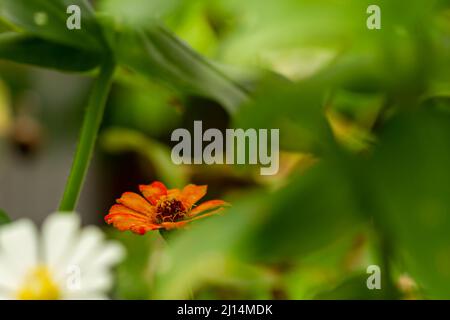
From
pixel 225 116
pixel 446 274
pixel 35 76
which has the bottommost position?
pixel 446 274

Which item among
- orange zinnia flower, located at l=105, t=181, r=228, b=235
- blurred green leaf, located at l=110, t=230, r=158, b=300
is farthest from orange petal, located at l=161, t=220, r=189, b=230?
blurred green leaf, located at l=110, t=230, r=158, b=300

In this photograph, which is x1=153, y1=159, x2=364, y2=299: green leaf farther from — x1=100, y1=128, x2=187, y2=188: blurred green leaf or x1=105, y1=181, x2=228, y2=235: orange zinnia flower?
x1=100, y1=128, x2=187, y2=188: blurred green leaf

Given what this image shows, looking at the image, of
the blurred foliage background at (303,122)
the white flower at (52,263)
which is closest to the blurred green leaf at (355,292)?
the blurred foliage background at (303,122)

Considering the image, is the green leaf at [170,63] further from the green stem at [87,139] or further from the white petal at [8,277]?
the white petal at [8,277]

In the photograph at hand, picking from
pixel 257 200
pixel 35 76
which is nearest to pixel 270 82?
pixel 257 200

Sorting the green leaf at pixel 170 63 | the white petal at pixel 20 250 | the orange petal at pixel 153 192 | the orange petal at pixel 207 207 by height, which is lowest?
the white petal at pixel 20 250
